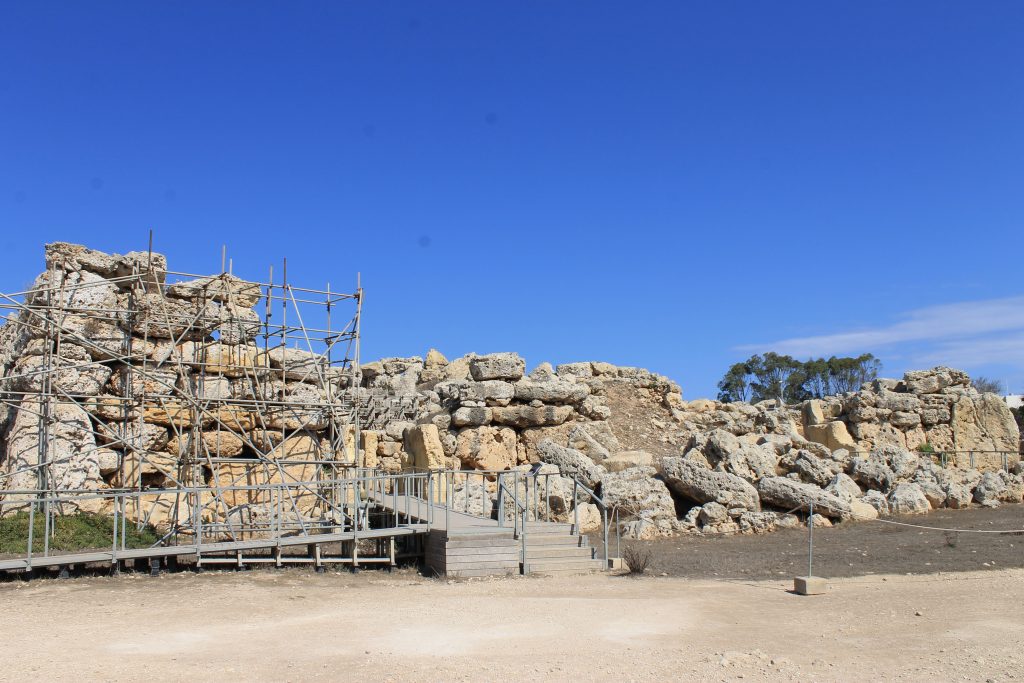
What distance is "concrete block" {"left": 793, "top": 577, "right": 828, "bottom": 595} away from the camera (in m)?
11.2

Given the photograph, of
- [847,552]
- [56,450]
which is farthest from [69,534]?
[847,552]

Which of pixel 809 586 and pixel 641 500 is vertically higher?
pixel 641 500

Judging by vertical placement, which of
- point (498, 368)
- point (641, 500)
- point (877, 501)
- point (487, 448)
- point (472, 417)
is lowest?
point (877, 501)

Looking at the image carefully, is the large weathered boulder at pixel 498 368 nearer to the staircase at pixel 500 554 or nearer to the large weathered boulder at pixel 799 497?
the large weathered boulder at pixel 799 497

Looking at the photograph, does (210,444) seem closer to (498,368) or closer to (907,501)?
(498,368)

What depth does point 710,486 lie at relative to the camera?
18172 mm

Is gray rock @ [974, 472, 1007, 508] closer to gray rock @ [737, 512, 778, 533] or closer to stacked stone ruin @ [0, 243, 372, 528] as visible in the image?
gray rock @ [737, 512, 778, 533]

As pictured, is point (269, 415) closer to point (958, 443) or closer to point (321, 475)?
point (321, 475)

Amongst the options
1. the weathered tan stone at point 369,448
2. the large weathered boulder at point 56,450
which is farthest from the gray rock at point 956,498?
the large weathered boulder at point 56,450

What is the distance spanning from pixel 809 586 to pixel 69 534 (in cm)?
1148

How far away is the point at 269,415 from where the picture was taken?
1689 cm

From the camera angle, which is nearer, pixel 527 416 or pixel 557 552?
pixel 557 552

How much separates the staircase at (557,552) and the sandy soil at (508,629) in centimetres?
52

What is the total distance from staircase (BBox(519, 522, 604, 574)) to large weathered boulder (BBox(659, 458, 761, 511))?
477 cm
